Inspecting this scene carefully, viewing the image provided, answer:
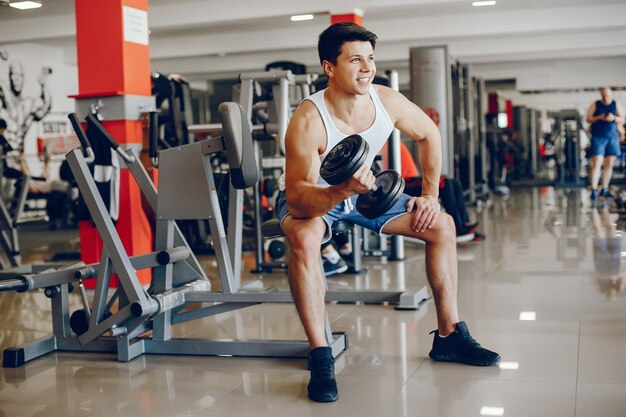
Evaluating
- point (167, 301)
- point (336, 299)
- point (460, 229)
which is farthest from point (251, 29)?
point (167, 301)

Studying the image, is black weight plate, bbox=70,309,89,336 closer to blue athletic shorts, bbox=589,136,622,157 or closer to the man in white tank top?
the man in white tank top

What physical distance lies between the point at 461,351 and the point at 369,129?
827 millimetres

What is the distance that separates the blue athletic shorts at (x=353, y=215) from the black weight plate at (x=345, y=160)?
0.38 m

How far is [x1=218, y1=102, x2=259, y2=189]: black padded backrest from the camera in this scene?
294 cm

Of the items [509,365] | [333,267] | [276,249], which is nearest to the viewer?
[509,365]

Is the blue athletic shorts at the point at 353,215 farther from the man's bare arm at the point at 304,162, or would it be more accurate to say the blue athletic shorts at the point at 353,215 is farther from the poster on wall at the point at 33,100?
the poster on wall at the point at 33,100

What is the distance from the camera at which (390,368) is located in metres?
2.72

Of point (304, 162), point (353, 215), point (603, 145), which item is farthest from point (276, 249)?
point (603, 145)

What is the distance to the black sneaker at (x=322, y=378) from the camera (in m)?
2.37

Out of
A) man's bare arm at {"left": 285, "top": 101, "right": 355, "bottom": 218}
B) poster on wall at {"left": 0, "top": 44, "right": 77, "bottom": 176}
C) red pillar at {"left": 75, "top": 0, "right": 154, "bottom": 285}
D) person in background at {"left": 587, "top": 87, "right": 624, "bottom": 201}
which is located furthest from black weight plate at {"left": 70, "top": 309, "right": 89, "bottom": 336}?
person in background at {"left": 587, "top": 87, "right": 624, "bottom": 201}

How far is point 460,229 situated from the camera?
601cm

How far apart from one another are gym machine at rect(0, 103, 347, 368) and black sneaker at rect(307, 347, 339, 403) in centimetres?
36

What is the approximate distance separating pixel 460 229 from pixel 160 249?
3.28 m

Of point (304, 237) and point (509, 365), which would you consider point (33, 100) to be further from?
point (509, 365)
